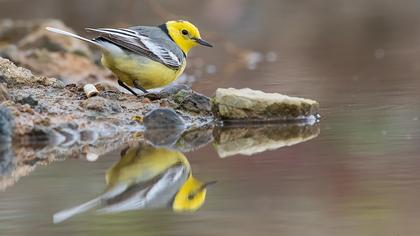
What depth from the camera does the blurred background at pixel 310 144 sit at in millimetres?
5379

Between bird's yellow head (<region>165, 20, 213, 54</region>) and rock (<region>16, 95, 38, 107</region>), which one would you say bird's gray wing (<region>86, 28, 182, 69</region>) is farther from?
rock (<region>16, 95, 38, 107</region>)

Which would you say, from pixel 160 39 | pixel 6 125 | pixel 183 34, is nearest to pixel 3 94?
pixel 6 125

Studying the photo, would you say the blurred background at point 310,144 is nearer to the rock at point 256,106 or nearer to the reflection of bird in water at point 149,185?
the reflection of bird in water at point 149,185

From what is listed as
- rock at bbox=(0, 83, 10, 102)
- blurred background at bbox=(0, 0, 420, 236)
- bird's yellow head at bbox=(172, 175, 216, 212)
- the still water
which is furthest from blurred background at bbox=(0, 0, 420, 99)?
bird's yellow head at bbox=(172, 175, 216, 212)

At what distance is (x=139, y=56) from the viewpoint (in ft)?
28.4

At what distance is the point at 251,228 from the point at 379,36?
11.8 metres

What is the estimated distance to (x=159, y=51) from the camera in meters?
8.80

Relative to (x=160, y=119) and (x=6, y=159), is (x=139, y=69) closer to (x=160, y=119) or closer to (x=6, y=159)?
(x=160, y=119)

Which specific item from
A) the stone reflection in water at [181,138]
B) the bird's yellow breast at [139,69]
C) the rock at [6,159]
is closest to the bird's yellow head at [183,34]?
Answer: the bird's yellow breast at [139,69]

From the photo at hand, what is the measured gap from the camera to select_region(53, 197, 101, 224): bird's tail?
5.61m

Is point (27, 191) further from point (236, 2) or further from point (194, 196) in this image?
point (236, 2)

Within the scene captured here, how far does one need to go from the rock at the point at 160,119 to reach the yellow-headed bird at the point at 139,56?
437mm

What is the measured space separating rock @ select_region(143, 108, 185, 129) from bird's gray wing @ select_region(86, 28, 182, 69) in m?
0.50

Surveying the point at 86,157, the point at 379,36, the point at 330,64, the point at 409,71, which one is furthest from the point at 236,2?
the point at 86,157
